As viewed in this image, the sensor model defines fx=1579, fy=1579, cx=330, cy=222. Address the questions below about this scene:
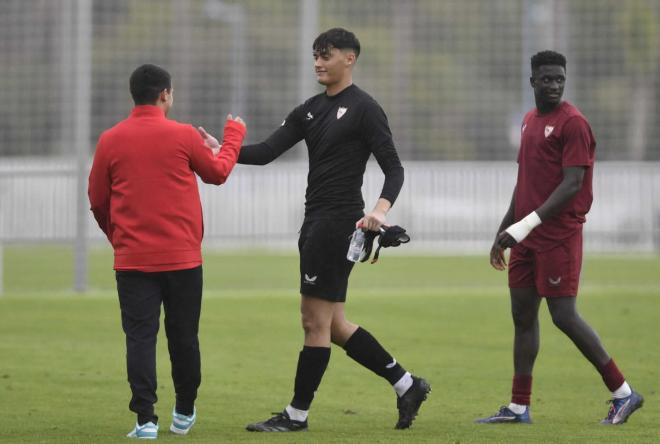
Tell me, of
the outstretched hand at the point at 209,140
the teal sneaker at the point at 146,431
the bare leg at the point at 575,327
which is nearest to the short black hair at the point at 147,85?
the outstretched hand at the point at 209,140

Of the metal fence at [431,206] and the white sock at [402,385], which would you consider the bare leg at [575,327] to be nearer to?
the white sock at [402,385]

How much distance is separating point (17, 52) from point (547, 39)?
6988 mm

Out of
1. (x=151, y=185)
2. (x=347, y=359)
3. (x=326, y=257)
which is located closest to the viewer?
(x=151, y=185)

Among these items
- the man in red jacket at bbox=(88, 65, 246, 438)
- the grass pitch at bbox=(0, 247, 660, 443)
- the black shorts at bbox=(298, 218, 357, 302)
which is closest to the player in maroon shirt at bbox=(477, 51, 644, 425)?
the grass pitch at bbox=(0, 247, 660, 443)

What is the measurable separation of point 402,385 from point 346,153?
137 cm

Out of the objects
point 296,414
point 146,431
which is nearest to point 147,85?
point 146,431

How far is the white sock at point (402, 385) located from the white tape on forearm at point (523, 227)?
1.02 metres

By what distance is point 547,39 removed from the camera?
2117 centimetres

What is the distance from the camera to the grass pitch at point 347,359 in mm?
8812

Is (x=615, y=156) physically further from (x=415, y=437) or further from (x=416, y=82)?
(x=415, y=437)

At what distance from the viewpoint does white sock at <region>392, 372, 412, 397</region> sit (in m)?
8.92

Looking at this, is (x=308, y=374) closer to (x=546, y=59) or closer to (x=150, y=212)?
(x=150, y=212)

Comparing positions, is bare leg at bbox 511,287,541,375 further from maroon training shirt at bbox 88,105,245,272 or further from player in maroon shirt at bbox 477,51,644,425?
maroon training shirt at bbox 88,105,245,272

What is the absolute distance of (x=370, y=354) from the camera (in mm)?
8930
